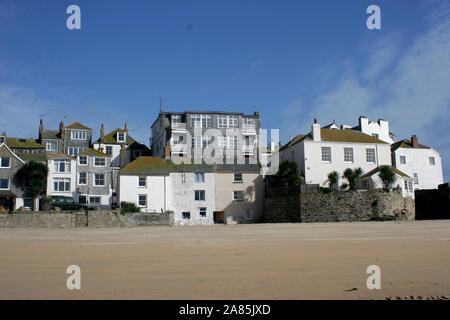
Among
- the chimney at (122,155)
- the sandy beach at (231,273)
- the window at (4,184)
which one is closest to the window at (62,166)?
the window at (4,184)

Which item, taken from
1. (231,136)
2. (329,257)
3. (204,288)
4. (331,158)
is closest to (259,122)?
(231,136)

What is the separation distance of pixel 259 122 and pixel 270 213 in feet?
65.1

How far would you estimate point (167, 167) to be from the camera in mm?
45281

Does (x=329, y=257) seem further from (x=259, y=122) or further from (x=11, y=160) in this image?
(x=259, y=122)

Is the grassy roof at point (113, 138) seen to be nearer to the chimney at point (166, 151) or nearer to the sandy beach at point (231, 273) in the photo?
the chimney at point (166, 151)

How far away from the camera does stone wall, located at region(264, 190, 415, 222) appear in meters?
35.9

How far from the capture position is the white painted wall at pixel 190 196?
44.1 metres

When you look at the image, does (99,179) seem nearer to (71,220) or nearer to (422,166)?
(71,220)

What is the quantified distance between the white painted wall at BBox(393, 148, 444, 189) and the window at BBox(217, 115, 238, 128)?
850 inches

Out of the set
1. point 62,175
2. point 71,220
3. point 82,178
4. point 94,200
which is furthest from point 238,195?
point 62,175

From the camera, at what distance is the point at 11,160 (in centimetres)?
4581

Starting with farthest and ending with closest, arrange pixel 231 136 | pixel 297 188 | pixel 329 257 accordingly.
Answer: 1. pixel 231 136
2. pixel 297 188
3. pixel 329 257

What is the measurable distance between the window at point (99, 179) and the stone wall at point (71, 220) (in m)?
16.9

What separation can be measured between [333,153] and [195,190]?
15.8 meters
